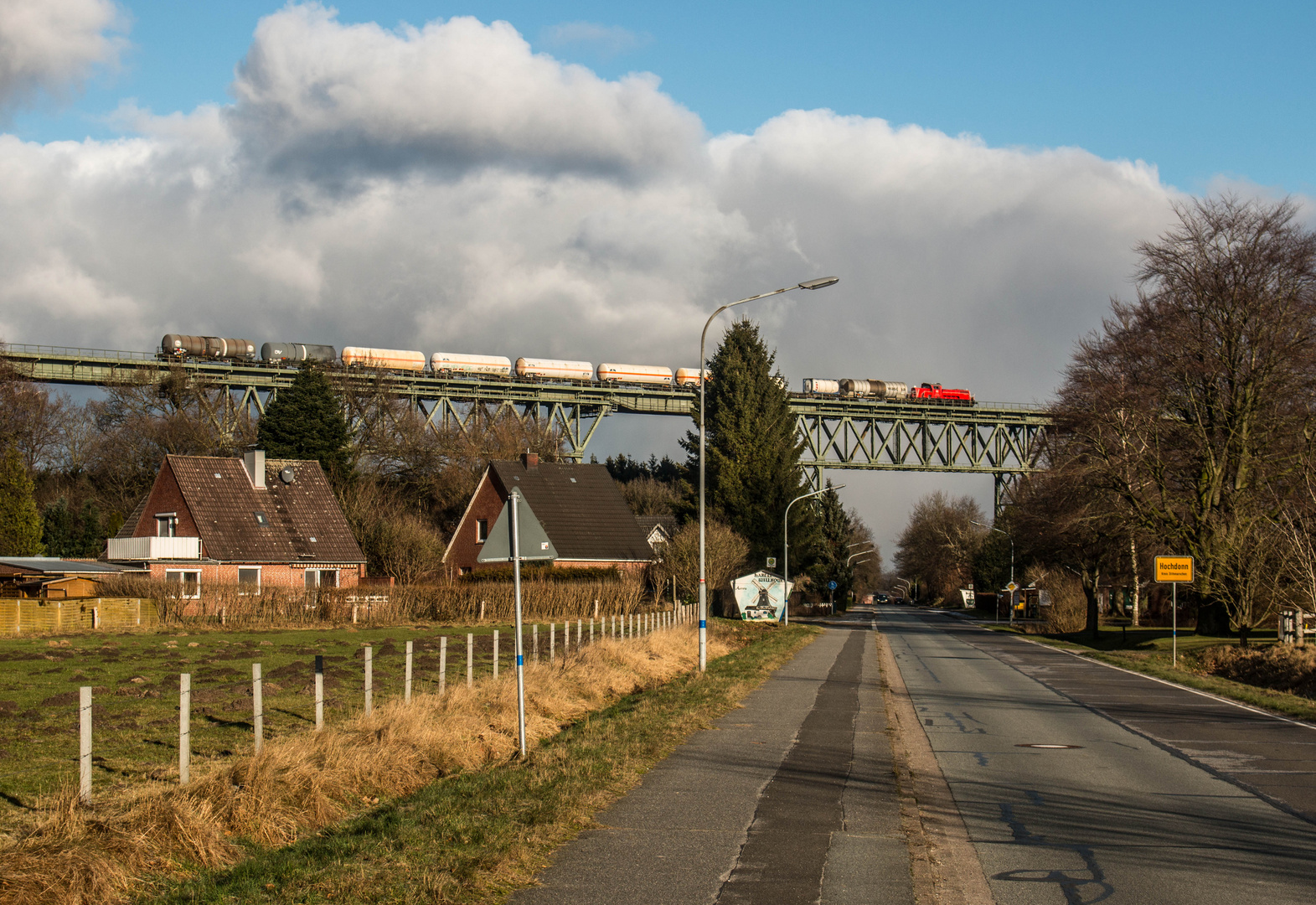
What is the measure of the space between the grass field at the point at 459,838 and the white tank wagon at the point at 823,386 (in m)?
77.5

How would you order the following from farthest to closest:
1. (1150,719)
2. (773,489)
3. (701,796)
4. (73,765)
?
(773,489) < (1150,719) < (73,765) < (701,796)

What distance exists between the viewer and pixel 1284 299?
34531 millimetres

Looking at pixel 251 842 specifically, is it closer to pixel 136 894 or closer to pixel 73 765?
pixel 136 894

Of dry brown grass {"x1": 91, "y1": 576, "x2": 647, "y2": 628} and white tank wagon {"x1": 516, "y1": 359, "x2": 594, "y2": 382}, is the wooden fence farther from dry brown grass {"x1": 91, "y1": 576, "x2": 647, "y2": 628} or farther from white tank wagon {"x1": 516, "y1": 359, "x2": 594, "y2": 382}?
white tank wagon {"x1": 516, "y1": 359, "x2": 594, "y2": 382}

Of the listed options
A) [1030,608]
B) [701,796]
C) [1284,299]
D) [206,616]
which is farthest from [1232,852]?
[1030,608]

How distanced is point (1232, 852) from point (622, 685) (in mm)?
12286

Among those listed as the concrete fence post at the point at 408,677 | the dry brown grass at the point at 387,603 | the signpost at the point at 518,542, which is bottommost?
the dry brown grass at the point at 387,603

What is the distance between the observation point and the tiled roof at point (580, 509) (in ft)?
178

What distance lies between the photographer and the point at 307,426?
61.5m

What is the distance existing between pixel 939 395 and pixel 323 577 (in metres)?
56.8

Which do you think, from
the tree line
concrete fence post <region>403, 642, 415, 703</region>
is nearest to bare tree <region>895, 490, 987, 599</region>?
the tree line

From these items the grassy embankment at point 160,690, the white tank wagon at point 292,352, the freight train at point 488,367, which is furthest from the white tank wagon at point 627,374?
the grassy embankment at point 160,690

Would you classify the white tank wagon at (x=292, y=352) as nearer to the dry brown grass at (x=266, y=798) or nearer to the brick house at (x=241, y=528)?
the brick house at (x=241, y=528)

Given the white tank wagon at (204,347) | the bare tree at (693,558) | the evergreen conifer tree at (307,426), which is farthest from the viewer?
the white tank wagon at (204,347)
